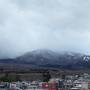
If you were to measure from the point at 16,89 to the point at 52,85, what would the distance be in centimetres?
1226

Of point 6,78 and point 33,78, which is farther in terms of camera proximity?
point 33,78

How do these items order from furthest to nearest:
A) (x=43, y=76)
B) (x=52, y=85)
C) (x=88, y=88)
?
1. (x=43, y=76)
2. (x=88, y=88)
3. (x=52, y=85)

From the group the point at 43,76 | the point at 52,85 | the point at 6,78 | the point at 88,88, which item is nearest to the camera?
the point at 52,85

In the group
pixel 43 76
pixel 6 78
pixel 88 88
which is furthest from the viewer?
pixel 43 76

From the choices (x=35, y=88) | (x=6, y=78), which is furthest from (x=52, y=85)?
(x=6, y=78)

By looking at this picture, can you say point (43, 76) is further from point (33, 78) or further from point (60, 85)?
point (60, 85)

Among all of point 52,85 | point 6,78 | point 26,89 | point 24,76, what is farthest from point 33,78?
point 52,85

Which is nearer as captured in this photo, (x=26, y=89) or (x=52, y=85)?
Answer: (x=52, y=85)

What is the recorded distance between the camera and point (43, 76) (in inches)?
6747

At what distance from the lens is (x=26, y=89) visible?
111 meters

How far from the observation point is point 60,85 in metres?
110

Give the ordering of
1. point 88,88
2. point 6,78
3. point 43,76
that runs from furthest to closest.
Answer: point 43,76 < point 6,78 < point 88,88

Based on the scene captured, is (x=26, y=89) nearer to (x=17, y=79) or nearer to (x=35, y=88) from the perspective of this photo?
(x=35, y=88)

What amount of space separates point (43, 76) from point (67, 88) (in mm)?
61087
